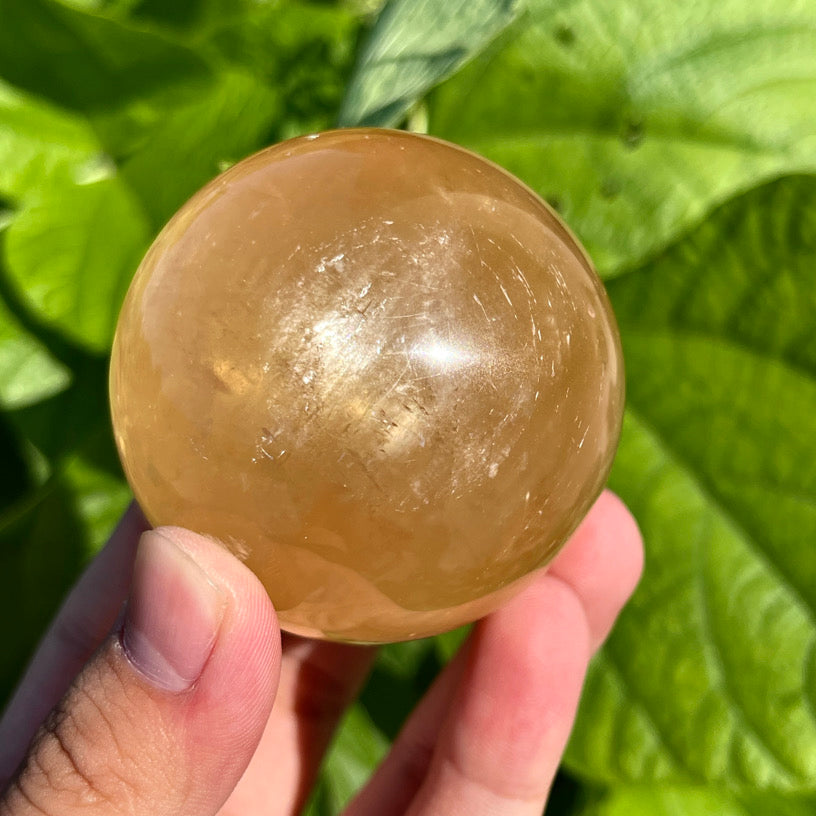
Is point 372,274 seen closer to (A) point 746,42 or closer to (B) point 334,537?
(B) point 334,537

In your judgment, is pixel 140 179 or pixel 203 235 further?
pixel 140 179

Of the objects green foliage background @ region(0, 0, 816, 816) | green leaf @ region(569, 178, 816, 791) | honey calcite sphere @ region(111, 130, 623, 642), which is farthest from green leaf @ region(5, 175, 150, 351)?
green leaf @ region(569, 178, 816, 791)

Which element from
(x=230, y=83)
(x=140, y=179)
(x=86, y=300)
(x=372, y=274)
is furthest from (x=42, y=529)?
(x=372, y=274)

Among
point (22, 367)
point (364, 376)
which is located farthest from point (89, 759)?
point (22, 367)

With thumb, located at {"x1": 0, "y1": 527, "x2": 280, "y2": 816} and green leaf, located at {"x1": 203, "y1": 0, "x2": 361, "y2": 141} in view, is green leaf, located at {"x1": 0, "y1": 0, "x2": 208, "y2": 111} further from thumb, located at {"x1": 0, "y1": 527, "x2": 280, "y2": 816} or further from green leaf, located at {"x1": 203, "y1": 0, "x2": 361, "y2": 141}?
thumb, located at {"x1": 0, "y1": 527, "x2": 280, "y2": 816}

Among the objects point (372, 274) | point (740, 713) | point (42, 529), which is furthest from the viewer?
point (42, 529)
